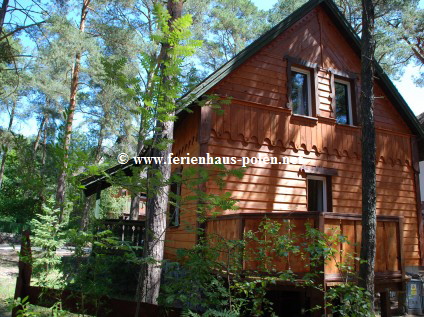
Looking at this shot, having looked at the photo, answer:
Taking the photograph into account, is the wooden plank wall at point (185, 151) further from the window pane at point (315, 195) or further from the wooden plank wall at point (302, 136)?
the window pane at point (315, 195)

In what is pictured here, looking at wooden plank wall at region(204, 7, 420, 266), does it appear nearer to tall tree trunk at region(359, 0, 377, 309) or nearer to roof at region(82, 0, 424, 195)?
roof at region(82, 0, 424, 195)

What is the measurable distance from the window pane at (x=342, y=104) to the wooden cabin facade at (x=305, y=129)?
35 millimetres

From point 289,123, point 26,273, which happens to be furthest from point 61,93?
point 26,273

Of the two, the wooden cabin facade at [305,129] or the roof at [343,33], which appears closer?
the wooden cabin facade at [305,129]

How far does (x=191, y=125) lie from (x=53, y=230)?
21.7ft

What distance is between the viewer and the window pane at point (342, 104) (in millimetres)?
10586

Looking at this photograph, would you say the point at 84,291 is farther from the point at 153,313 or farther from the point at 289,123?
the point at 289,123

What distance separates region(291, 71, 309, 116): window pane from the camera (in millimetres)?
9930

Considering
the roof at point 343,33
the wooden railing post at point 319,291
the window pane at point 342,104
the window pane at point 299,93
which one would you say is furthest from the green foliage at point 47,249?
the window pane at point 342,104

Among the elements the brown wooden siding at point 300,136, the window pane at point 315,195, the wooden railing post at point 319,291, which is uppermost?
the brown wooden siding at point 300,136

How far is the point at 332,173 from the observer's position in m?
9.53

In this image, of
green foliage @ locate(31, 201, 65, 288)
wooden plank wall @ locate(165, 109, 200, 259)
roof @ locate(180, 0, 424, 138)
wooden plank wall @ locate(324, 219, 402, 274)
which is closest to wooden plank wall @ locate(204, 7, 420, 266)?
roof @ locate(180, 0, 424, 138)

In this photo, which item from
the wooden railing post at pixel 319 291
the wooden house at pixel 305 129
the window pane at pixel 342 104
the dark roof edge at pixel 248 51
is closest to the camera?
the wooden railing post at pixel 319 291

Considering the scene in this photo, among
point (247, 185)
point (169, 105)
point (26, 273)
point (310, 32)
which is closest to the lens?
point (169, 105)
